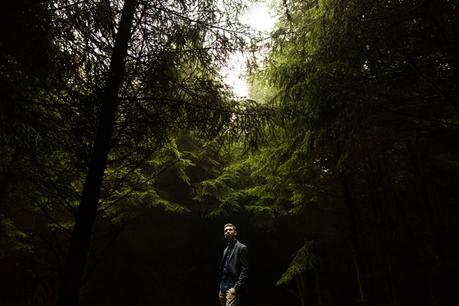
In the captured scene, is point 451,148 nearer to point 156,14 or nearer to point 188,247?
point 156,14

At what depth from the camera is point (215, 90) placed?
450 cm

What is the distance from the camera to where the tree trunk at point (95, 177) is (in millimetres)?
3275

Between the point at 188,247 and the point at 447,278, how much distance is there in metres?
9.32

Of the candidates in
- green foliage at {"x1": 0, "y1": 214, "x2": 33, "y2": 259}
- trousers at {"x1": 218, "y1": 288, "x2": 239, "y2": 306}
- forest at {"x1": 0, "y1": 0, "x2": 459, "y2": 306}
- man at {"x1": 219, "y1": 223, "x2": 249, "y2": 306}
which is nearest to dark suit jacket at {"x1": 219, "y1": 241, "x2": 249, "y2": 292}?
man at {"x1": 219, "y1": 223, "x2": 249, "y2": 306}

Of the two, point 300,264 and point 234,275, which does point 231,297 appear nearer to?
point 234,275

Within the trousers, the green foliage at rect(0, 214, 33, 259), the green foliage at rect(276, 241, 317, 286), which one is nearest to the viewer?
the trousers

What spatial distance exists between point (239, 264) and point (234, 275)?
234 mm

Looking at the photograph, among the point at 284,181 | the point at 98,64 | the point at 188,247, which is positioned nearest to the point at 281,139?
the point at 284,181

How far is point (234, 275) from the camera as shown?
19.3 ft

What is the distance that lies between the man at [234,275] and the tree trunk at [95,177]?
120 inches

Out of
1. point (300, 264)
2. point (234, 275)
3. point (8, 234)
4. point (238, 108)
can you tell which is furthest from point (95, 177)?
point (300, 264)

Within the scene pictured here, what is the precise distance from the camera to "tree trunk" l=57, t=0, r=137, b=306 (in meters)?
3.28

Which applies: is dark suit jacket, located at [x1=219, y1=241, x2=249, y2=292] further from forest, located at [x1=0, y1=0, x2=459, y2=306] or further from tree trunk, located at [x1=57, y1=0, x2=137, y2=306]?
tree trunk, located at [x1=57, y1=0, x2=137, y2=306]

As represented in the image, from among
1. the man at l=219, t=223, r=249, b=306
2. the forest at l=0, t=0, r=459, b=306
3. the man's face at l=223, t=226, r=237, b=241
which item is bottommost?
the man at l=219, t=223, r=249, b=306
